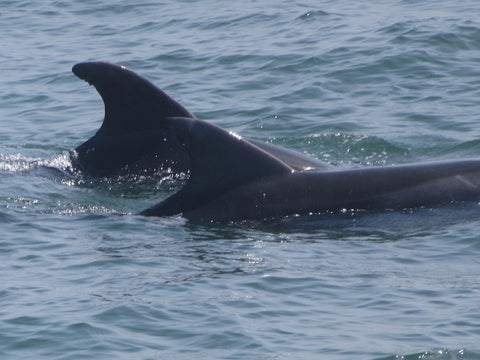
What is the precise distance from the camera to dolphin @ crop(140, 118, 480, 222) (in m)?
10.6

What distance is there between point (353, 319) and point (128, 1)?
63.6ft

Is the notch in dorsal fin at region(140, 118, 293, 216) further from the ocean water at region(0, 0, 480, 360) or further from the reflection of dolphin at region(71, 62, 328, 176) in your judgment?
the reflection of dolphin at region(71, 62, 328, 176)

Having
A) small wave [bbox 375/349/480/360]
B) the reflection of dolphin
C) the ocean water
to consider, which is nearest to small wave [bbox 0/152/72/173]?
the ocean water

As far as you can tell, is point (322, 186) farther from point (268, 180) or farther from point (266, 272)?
point (266, 272)

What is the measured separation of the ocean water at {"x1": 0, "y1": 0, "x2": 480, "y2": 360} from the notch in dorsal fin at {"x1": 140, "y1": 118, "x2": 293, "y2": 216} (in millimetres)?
324

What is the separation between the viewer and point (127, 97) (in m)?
12.1

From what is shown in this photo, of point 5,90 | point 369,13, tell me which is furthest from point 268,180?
point 369,13

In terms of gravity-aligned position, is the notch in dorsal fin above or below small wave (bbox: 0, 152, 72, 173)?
above

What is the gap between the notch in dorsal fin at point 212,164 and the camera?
1033 centimetres

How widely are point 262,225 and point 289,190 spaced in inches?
17.0

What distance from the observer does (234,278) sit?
8.88 m

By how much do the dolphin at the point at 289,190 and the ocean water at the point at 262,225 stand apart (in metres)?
0.17

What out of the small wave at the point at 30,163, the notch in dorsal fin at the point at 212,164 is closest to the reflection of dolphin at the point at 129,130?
the small wave at the point at 30,163

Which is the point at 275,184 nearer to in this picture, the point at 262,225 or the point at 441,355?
the point at 262,225
